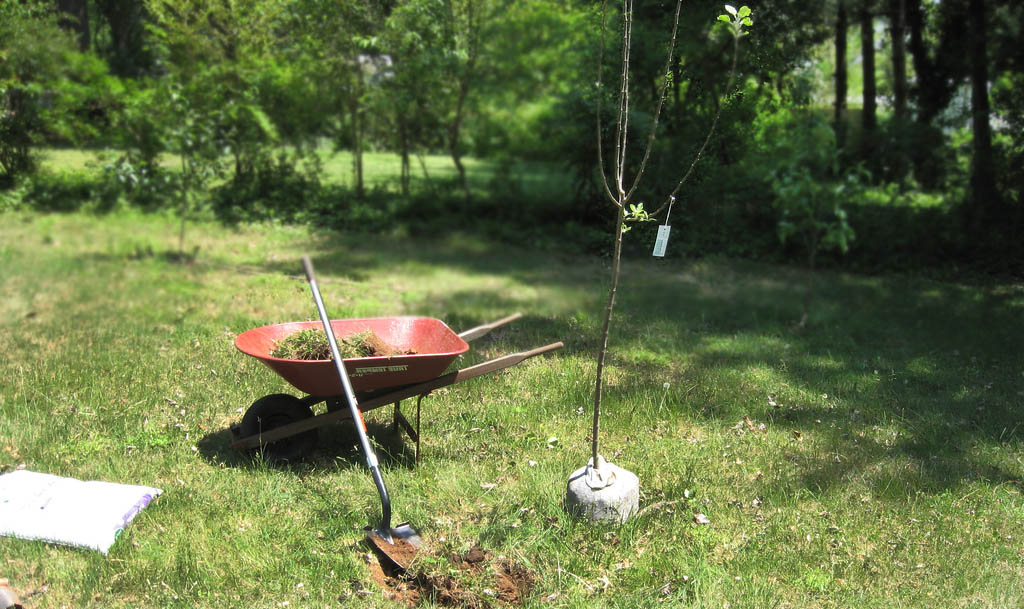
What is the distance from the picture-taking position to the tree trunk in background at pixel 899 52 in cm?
1284

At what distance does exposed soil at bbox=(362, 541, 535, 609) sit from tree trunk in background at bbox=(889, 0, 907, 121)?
1204cm

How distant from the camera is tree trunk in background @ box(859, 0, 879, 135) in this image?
42.0 ft

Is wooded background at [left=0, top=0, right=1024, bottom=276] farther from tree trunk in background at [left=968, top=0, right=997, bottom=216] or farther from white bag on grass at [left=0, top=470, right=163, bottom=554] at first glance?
white bag on grass at [left=0, top=470, right=163, bottom=554]

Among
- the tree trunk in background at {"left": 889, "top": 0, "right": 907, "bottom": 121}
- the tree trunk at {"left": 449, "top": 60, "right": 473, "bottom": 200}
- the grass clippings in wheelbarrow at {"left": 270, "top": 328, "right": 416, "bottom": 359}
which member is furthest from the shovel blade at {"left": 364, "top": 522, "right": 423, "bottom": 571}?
the tree trunk in background at {"left": 889, "top": 0, "right": 907, "bottom": 121}

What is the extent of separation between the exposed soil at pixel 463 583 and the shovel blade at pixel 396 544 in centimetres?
2

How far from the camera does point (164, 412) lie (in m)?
4.72

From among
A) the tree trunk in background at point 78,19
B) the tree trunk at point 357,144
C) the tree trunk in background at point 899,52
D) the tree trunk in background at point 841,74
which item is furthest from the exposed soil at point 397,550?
the tree trunk in background at point 899,52

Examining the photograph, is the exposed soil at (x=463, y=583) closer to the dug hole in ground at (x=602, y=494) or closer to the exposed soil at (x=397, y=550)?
the exposed soil at (x=397, y=550)

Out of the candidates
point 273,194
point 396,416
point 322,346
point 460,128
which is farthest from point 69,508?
point 460,128

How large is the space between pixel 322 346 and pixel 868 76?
1265cm

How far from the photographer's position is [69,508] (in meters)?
3.50

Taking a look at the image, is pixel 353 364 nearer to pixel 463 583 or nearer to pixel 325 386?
pixel 325 386

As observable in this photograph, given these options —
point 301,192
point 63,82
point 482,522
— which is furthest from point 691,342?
point 63,82

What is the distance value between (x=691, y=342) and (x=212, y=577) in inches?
185
